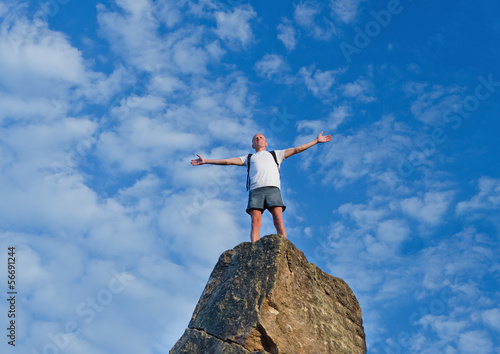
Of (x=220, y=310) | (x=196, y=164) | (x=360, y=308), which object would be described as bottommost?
(x=220, y=310)

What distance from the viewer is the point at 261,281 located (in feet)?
30.5

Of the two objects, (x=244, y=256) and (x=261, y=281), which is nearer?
(x=261, y=281)

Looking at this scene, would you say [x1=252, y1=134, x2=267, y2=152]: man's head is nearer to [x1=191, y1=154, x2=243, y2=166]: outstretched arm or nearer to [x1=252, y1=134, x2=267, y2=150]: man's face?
[x1=252, y1=134, x2=267, y2=150]: man's face

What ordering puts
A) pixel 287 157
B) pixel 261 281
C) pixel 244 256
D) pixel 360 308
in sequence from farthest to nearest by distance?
pixel 287 157, pixel 360 308, pixel 244 256, pixel 261 281

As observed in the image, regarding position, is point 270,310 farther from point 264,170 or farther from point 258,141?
point 258,141

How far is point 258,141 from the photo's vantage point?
39.0 feet

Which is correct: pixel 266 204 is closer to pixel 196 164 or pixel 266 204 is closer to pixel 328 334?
pixel 196 164

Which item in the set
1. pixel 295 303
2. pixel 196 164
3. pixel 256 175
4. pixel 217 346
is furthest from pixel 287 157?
pixel 217 346

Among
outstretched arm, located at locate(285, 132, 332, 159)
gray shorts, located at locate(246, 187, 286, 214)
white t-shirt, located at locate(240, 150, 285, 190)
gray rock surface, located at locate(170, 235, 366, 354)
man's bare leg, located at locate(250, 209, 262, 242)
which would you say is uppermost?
outstretched arm, located at locate(285, 132, 332, 159)

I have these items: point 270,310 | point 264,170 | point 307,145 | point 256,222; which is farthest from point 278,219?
point 270,310

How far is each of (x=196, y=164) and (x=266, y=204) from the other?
198 centimetres

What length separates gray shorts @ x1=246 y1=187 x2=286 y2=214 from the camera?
36.1ft

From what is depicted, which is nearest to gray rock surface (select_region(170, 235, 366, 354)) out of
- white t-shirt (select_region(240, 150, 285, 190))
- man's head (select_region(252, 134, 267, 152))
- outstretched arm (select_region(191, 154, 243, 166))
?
white t-shirt (select_region(240, 150, 285, 190))

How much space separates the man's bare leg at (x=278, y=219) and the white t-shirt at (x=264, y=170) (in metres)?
0.55
